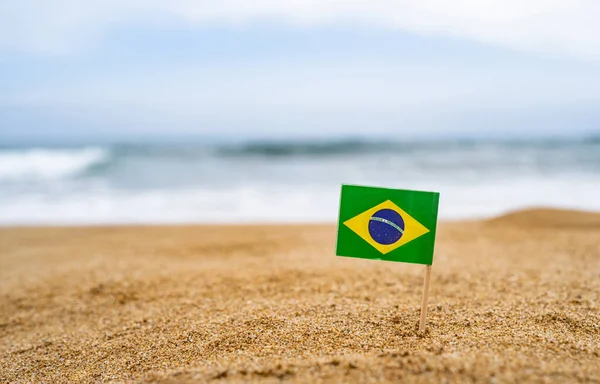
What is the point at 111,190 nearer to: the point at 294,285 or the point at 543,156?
the point at 294,285

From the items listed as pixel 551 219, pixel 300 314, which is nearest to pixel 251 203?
pixel 551 219

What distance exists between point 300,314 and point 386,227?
101 cm

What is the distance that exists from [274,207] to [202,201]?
80.5 inches

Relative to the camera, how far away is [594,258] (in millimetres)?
4590

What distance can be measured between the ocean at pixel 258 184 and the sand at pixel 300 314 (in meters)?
3.50

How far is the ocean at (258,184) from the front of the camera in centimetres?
945

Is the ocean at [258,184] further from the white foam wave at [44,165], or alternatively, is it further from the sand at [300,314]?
the sand at [300,314]

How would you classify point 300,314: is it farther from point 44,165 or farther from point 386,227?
point 44,165

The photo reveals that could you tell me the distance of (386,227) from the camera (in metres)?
2.55

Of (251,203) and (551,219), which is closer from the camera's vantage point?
(551,219)

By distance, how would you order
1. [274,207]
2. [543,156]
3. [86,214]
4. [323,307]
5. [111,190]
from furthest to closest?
[543,156] → [111,190] → [274,207] → [86,214] → [323,307]

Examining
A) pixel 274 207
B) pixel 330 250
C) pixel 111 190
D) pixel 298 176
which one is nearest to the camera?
pixel 330 250

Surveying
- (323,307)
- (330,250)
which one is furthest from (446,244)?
(323,307)

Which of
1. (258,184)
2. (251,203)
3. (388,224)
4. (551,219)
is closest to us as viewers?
(388,224)
